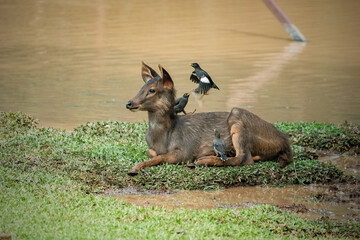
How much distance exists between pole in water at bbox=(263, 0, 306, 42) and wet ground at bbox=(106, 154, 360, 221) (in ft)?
42.8

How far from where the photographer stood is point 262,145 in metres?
9.91

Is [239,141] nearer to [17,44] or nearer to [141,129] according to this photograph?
[141,129]

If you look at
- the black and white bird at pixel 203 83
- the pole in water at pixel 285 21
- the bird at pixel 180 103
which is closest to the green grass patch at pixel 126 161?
the bird at pixel 180 103

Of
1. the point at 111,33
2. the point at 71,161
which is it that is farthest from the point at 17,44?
the point at 71,161

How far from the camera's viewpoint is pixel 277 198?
868 centimetres

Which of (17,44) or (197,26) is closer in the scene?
(17,44)

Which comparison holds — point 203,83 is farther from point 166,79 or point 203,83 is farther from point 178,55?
point 178,55

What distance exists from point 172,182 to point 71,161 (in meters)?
1.37

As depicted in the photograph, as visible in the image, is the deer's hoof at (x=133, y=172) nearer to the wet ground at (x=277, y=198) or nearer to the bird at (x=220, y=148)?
the wet ground at (x=277, y=198)

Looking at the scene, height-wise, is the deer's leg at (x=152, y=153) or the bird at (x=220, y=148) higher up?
the bird at (x=220, y=148)

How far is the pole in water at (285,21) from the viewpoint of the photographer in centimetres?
2169

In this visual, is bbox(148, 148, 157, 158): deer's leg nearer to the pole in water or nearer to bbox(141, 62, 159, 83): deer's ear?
bbox(141, 62, 159, 83): deer's ear

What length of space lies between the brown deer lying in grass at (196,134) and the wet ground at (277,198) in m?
0.74

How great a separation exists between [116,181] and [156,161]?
734mm
